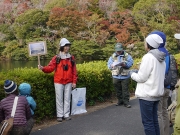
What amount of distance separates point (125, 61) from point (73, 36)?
2068cm

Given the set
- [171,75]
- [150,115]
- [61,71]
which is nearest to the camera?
[150,115]

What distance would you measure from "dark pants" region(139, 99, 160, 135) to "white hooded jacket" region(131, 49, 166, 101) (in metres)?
0.08

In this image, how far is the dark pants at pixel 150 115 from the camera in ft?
11.6

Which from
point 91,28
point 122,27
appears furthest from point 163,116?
point 91,28

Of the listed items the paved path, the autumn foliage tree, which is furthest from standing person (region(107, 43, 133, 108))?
the autumn foliage tree

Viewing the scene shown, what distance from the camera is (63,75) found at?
5.25 metres

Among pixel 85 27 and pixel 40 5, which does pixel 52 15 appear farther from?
pixel 40 5

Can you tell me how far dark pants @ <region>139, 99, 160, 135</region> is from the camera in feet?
11.6

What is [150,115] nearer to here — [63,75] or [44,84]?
[63,75]

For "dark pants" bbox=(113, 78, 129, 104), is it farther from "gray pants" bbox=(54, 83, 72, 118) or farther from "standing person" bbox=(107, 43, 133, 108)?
"gray pants" bbox=(54, 83, 72, 118)

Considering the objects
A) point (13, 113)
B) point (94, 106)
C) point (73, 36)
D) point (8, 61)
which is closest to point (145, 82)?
point (13, 113)

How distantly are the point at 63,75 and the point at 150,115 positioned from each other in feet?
7.15

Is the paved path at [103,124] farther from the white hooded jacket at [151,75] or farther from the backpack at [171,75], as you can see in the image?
the white hooded jacket at [151,75]

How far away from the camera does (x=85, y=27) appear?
26922 mm
